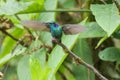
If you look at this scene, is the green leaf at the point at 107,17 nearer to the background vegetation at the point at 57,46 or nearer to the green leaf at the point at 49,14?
the background vegetation at the point at 57,46

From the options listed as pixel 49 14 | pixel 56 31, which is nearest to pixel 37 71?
pixel 56 31

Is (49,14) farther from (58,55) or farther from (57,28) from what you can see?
(57,28)

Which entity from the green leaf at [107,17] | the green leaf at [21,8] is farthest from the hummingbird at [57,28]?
the green leaf at [21,8]

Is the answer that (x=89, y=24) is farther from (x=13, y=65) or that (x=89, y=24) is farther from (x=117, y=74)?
(x=13, y=65)

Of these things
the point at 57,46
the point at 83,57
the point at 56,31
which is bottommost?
the point at 83,57

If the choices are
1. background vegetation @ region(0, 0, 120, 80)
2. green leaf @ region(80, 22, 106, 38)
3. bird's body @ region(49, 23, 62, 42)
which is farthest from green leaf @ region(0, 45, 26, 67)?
bird's body @ region(49, 23, 62, 42)

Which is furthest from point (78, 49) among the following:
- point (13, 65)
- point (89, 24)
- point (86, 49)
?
point (13, 65)
